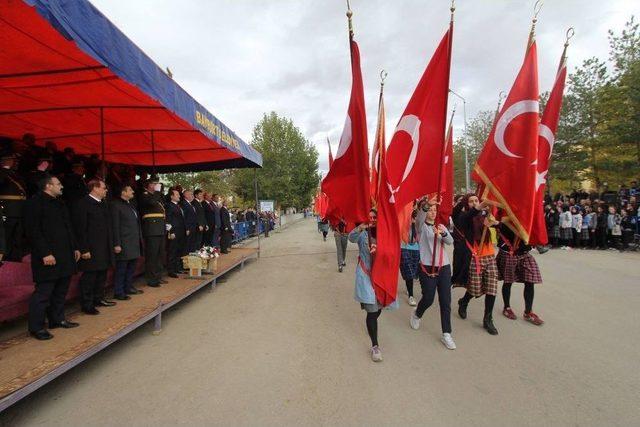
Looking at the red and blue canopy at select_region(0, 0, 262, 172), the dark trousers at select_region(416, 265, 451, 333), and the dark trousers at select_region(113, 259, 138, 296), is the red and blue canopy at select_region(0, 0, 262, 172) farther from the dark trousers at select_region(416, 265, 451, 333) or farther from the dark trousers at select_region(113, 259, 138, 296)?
the dark trousers at select_region(416, 265, 451, 333)

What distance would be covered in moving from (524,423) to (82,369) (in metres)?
4.28

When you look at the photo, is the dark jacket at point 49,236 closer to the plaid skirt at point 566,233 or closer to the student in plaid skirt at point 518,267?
the student in plaid skirt at point 518,267

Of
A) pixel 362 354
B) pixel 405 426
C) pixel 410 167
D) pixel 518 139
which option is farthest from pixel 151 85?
pixel 518 139

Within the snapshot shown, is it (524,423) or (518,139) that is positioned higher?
(518,139)

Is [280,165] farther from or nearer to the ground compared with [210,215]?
farther from the ground

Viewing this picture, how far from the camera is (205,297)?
687 cm

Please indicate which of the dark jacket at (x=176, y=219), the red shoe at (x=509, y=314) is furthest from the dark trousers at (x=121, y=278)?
the red shoe at (x=509, y=314)

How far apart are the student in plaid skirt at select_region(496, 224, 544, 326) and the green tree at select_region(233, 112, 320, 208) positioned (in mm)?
29422

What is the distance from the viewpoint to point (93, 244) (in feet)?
15.4

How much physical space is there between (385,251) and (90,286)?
3902mm

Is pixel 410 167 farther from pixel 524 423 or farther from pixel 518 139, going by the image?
pixel 524 423

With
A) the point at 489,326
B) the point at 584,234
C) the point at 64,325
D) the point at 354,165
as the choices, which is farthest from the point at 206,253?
the point at 584,234

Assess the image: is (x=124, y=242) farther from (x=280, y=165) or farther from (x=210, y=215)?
(x=280, y=165)

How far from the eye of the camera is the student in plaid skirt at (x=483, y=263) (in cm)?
471
